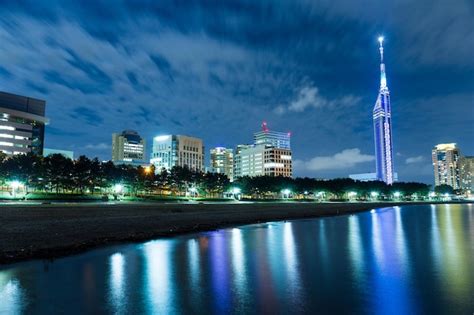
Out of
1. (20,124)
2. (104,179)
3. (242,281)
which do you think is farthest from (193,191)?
(242,281)

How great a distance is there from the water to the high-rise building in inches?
6967

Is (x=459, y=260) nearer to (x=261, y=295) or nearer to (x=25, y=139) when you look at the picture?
(x=261, y=295)

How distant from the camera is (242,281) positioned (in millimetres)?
18562

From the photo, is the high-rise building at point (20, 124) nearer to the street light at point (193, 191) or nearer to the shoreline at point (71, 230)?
the street light at point (193, 191)

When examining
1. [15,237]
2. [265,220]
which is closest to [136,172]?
[265,220]

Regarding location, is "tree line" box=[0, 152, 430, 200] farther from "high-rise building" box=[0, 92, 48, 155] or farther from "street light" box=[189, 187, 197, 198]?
"high-rise building" box=[0, 92, 48, 155]

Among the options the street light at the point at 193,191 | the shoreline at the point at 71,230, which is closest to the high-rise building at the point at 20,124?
the street light at the point at 193,191

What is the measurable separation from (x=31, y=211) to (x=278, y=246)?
3258 cm

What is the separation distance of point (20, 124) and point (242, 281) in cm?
19530

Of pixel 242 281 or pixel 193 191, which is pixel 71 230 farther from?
pixel 193 191

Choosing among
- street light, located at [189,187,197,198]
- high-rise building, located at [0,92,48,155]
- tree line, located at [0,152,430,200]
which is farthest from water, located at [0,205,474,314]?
high-rise building, located at [0,92,48,155]

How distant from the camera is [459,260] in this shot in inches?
1019

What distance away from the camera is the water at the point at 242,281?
14.1 meters

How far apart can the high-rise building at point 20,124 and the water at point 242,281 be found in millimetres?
176969
